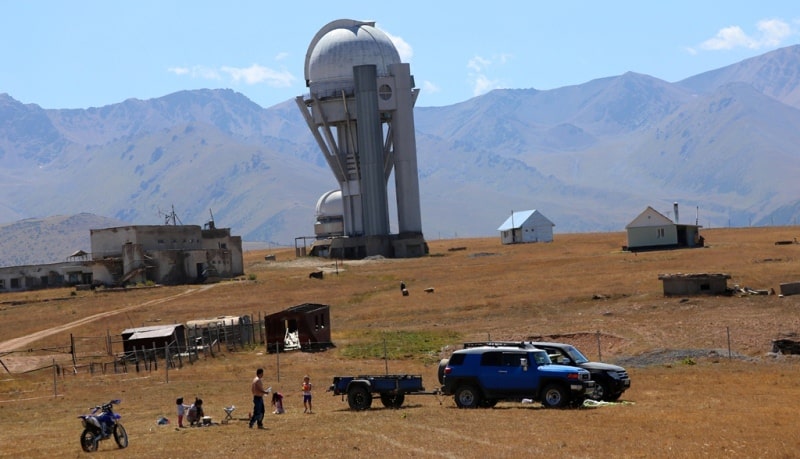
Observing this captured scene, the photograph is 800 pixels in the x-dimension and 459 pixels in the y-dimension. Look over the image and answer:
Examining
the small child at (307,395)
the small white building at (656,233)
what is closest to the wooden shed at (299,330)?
the small child at (307,395)

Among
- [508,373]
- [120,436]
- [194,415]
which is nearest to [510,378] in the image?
[508,373]

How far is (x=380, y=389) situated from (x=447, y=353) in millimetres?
18107

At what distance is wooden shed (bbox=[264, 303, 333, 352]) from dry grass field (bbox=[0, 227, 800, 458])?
1.35 m

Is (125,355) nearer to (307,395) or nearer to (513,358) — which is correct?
(307,395)

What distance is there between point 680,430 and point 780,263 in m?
61.7

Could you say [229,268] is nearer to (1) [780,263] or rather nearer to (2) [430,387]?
(1) [780,263]

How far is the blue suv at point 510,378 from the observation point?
3719cm

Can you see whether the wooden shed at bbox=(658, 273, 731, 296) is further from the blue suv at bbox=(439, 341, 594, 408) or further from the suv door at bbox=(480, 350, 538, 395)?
the suv door at bbox=(480, 350, 538, 395)

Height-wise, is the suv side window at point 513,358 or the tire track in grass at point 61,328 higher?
the tire track in grass at point 61,328

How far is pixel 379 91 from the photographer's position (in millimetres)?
145375

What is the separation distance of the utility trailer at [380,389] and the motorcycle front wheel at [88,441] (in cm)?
966

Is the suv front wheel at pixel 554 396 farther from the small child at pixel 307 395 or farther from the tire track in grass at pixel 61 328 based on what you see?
the tire track in grass at pixel 61 328

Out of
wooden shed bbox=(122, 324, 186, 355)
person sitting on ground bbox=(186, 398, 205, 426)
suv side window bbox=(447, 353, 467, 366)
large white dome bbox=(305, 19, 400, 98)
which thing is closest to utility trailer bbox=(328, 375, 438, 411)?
suv side window bbox=(447, 353, 467, 366)

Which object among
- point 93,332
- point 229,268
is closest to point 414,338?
point 93,332
